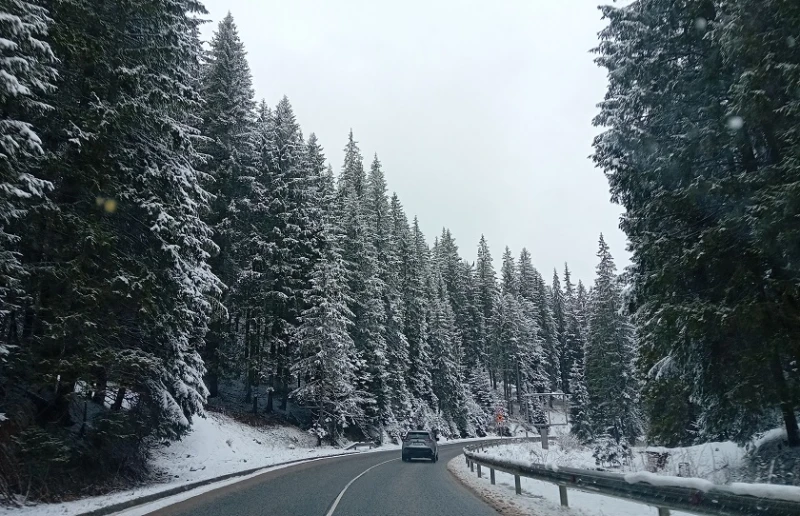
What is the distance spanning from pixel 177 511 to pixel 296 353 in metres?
25.4

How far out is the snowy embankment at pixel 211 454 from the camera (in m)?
10.6

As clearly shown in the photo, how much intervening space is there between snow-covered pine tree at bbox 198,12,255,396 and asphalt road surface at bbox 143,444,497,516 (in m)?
14.1

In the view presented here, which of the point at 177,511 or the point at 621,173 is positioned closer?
the point at 177,511

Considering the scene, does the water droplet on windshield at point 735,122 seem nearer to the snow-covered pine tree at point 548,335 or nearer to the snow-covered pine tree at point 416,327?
the snow-covered pine tree at point 416,327

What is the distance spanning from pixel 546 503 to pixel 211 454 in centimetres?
1512

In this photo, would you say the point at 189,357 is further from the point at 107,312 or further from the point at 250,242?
the point at 250,242

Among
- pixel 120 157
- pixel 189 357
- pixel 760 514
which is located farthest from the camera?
pixel 189 357

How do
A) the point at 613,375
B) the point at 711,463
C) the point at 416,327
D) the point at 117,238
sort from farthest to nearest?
the point at 416,327
the point at 613,375
the point at 711,463
the point at 117,238

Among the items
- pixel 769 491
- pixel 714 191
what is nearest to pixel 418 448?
pixel 714 191

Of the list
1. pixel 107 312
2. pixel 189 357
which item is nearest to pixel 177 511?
pixel 107 312

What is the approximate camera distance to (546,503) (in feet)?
38.1

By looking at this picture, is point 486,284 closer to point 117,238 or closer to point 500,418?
point 500,418

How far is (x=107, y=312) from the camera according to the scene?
13.3m

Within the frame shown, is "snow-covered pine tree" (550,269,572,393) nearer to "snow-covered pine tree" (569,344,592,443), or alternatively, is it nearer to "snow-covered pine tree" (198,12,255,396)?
"snow-covered pine tree" (569,344,592,443)
